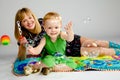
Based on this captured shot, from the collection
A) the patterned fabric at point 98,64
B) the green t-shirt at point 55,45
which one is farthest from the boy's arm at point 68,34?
the patterned fabric at point 98,64

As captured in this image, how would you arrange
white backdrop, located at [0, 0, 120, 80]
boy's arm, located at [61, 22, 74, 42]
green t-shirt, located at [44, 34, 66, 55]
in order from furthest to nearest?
white backdrop, located at [0, 0, 120, 80] < green t-shirt, located at [44, 34, 66, 55] < boy's arm, located at [61, 22, 74, 42]

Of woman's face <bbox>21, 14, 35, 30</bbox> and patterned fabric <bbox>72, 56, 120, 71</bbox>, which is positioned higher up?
woman's face <bbox>21, 14, 35, 30</bbox>

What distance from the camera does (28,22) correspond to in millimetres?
1444

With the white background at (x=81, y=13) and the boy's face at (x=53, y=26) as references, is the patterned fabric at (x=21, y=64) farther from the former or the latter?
the white background at (x=81, y=13)

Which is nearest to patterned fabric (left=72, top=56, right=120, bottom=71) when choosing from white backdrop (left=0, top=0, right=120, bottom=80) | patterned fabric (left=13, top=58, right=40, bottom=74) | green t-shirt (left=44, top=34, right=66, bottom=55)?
green t-shirt (left=44, top=34, right=66, bottom=55)

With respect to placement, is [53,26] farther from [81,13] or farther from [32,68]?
[81,13]

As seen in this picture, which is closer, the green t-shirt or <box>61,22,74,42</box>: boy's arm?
<box>61,22,74,42</box>: boy's arm

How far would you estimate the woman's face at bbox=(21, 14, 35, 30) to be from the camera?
1.44 metres

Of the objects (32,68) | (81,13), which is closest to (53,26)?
(32,68)

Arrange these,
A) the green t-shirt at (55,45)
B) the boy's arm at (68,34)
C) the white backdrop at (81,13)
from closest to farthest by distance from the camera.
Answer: the boy's arm at (68,34) < the green t-shirt at (55,45) < the white backdrop at (81,13)

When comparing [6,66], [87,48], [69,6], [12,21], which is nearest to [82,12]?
[69,6]

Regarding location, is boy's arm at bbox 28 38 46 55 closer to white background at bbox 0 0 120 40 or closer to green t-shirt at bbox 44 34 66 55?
green t-shirt at bbox 44 34 66 55

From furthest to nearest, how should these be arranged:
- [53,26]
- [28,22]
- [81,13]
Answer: [81,13], [28,22], [53,26]

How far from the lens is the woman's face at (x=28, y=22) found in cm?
144
